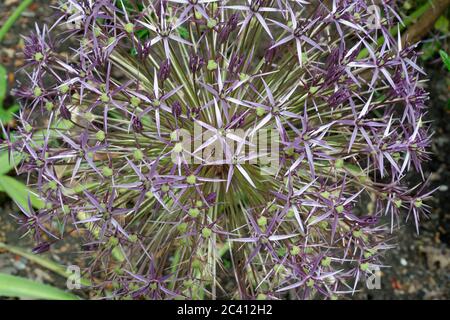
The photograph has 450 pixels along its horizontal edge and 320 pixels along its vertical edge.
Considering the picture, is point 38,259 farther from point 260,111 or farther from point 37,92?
point 260,111

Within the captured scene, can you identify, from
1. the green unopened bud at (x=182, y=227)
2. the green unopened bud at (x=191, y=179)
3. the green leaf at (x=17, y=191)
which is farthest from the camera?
the green leaf at (x=17, y=191)

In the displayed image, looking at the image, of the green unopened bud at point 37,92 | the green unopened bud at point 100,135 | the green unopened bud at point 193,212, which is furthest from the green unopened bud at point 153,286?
the green unopened bud at point 37,92

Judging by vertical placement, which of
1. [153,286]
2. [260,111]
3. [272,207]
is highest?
[260,111]

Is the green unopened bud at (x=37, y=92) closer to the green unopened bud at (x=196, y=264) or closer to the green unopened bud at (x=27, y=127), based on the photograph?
the green unopened bud at (x=27, y=127)

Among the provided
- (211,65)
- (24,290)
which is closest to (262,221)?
→ (211,65)

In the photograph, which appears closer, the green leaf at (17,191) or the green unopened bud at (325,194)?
the green unopened bud at (325,194)
